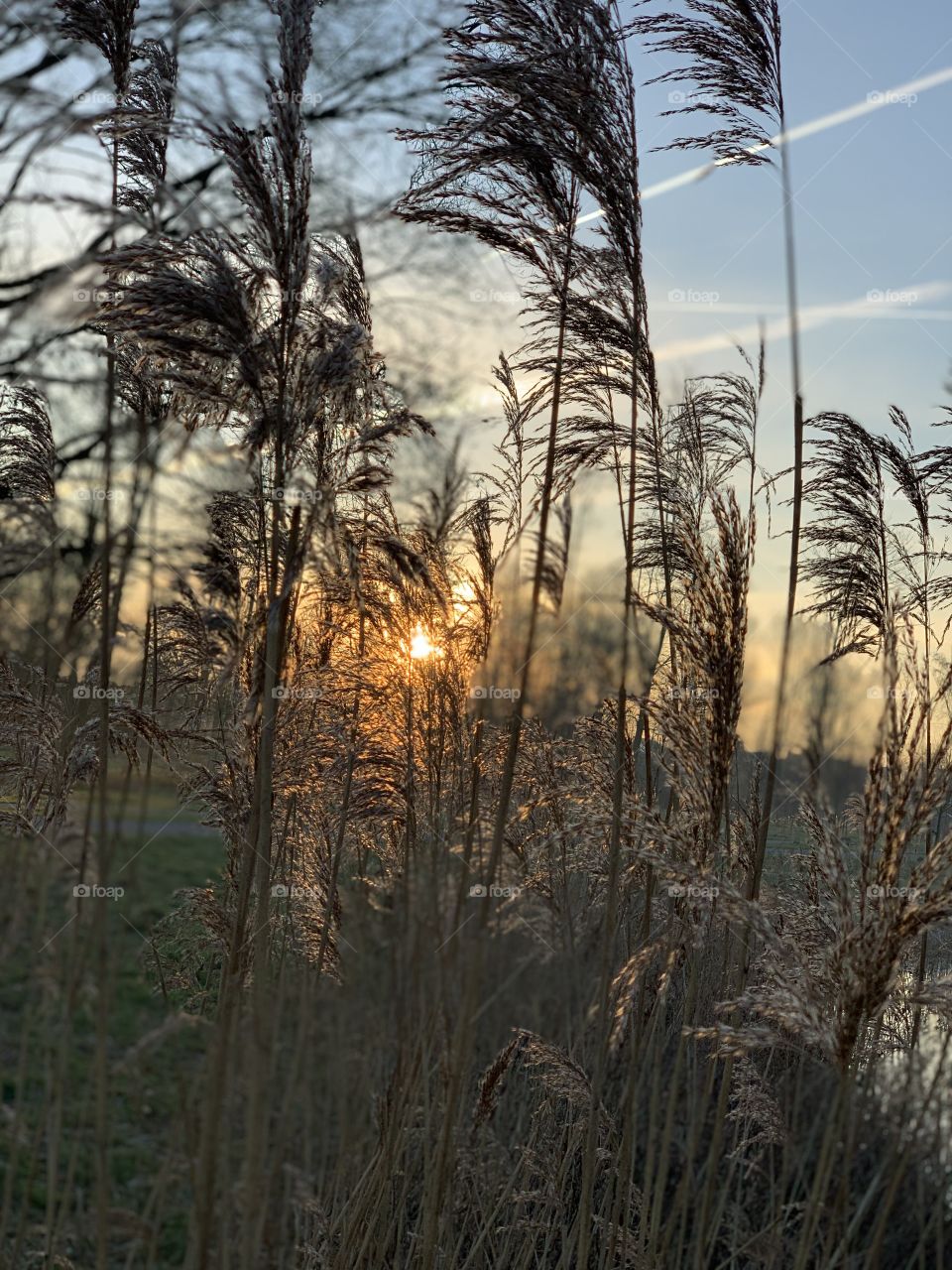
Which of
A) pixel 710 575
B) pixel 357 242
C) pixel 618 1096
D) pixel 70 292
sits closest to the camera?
pixel 70 292

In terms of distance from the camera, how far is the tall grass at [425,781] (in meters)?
2.15

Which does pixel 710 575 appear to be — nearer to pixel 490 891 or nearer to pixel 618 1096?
pixel 490 891

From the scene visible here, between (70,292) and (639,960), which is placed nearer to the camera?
(70,292)

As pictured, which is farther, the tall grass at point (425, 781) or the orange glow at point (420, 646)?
the orange glow at point (420, 646)

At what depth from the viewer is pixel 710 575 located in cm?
249

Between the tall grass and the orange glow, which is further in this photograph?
the orange glow

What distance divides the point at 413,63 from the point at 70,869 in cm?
943

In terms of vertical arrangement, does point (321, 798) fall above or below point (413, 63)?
below

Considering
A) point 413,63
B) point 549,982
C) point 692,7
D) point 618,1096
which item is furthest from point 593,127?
point 413,63

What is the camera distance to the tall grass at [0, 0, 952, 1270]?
2.15 metres

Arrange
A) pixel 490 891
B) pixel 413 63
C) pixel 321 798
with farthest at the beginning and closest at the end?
pixel 413 63
pixel 321 798
pixel 490 891

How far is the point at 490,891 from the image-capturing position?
219 cm

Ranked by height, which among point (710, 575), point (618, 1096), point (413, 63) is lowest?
point (618, 1096)

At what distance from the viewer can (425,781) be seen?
334 cm
